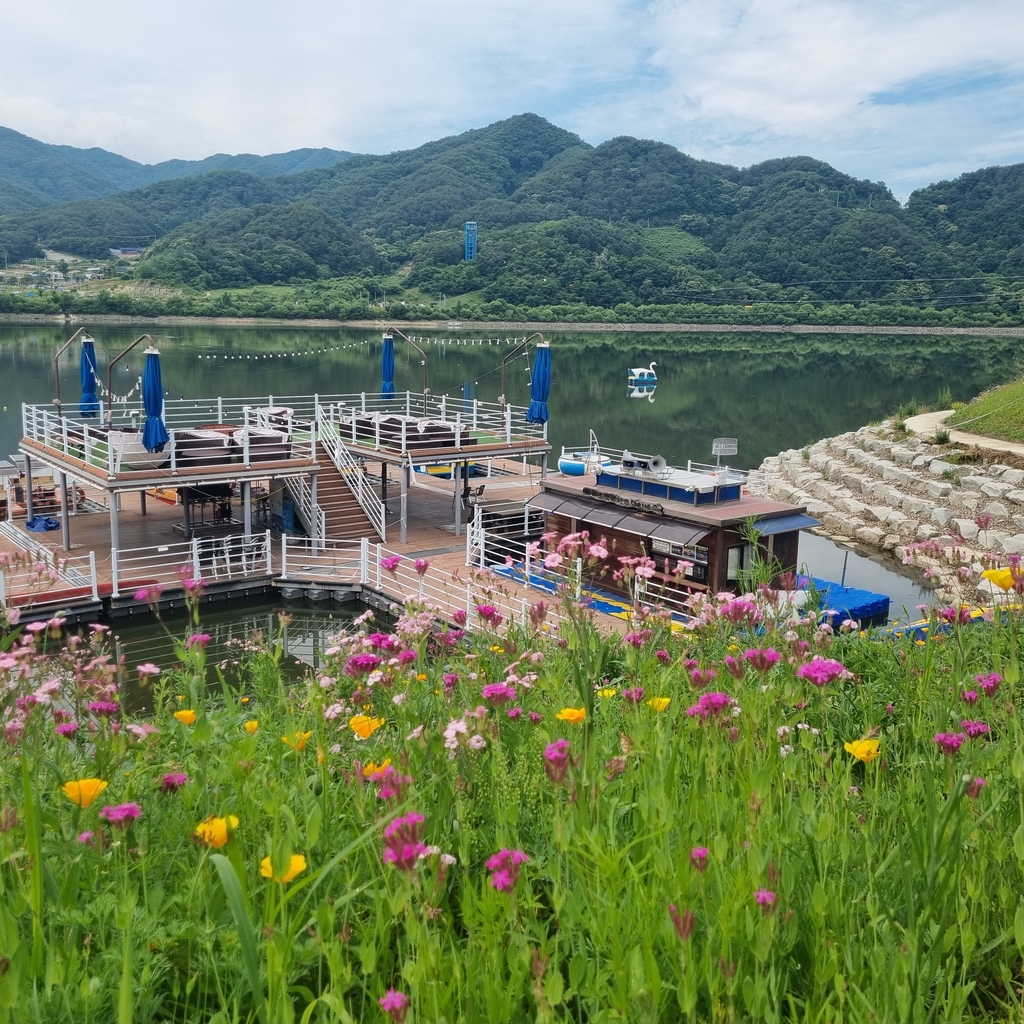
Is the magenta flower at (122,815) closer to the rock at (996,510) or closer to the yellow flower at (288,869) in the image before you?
the yellow flower at (288,869)

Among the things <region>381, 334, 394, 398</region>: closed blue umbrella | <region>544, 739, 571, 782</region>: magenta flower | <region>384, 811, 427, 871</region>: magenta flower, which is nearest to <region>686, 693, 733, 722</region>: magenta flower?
<region>544, 739, 571, 782</region>: magenta flower

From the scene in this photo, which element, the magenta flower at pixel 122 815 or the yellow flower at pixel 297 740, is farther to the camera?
the yellow flower at pixel 297 740

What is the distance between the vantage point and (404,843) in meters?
1.56

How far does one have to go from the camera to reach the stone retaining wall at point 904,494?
1891cm

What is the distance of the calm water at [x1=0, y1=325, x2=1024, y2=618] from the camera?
41.2 metres

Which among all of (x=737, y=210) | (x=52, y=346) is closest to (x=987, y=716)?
(x=52, y=346)

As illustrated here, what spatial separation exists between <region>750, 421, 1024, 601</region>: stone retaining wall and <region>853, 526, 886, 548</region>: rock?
2 centimetres

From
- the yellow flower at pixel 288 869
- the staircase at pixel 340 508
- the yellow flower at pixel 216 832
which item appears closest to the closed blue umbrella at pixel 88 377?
the staircase at pixel 340 508

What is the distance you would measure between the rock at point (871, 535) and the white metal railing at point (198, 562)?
1353cm

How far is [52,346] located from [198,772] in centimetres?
7995

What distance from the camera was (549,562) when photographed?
352 cm

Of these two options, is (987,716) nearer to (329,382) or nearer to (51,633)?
(51,633)

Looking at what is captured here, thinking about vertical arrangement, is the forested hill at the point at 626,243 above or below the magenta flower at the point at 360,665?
above

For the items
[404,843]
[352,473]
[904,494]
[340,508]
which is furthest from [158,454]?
[904,494]
